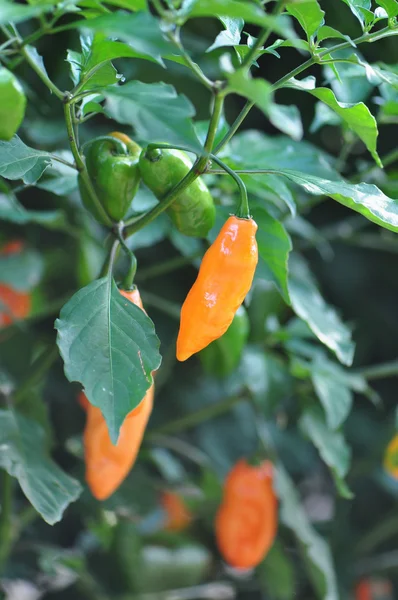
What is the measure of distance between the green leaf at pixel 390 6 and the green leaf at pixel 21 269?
0.55 meters

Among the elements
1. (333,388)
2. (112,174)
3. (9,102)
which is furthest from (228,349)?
(9,102)

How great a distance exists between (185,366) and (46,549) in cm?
36

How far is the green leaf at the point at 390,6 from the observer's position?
0.55 m

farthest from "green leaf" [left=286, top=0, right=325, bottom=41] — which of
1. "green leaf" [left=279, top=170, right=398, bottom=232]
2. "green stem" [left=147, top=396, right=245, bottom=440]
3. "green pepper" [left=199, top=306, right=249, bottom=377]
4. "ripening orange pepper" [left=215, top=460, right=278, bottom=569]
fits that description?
"ripening orange pepper" [left=215, top=460, right=278, bottom=569]

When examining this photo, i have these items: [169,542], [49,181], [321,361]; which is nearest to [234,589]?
[169,542]

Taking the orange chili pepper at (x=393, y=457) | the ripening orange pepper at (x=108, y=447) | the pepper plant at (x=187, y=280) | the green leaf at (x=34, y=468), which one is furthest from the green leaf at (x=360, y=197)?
the orange chili pepper at (x=393, y=457)

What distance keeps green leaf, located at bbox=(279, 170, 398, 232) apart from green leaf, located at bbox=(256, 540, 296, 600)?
74cm

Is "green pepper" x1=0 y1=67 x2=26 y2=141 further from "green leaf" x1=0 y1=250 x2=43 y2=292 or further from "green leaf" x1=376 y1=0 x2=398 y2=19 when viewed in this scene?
"green leaf" x1=0 y1=250 x2=43 y2=292

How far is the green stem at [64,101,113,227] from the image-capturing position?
19.7 inches

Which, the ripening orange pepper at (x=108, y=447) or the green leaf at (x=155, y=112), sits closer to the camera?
the green leaf at (x=155, y=112)

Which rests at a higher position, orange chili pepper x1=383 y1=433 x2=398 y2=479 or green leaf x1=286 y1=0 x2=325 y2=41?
green leaf x1=286 y1=0 x2=325 y2=41

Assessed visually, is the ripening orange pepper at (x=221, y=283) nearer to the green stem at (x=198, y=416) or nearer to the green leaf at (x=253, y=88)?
the green leaf at (x=253, y=88)

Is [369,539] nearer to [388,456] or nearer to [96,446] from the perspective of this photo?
[388,456]

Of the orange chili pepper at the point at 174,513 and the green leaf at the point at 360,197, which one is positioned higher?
the green leaf at the point at 360,197
